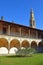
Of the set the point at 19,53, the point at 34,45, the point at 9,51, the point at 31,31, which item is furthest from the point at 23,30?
the point at 19,53

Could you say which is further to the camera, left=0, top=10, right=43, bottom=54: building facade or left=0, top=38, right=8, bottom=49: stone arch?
left=0, top=38, right=8, bottom=49: stone arch

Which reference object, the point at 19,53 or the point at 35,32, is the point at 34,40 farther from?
the point at 19,53

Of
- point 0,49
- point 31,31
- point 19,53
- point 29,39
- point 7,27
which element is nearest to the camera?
point 19,53

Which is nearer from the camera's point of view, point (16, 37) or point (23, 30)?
point (16, 37)

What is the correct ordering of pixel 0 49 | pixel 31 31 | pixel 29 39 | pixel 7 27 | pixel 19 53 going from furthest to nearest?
pixel 31 31 < pixel 29 39 < pixel 7 27 < pixel 0 49 < pixel 19 53

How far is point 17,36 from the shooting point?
3347 cm

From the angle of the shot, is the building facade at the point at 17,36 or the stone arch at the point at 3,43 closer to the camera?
the building facade at the point at 17,36

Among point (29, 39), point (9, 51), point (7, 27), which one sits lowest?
point (9, 51)

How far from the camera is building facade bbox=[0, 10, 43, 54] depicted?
3170 cm

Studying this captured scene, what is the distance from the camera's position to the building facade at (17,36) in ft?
104

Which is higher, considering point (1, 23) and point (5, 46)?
point (1, 23)

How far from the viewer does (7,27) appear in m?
33.6

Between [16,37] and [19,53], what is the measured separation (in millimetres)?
7561

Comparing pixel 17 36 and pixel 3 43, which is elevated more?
pixel 17 36
